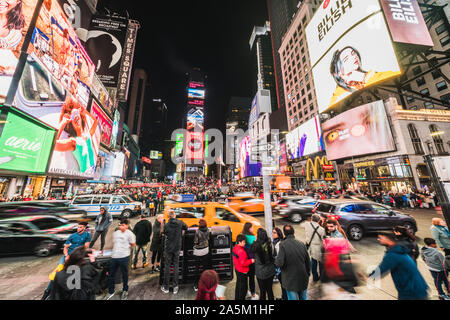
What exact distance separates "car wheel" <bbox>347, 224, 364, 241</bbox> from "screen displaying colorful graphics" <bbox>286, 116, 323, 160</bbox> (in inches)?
1108

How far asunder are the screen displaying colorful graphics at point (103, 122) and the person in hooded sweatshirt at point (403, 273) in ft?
111

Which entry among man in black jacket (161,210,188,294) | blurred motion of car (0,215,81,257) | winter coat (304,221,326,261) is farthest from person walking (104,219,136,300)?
winter coat (304,221,326,261)

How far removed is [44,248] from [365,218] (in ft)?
43.1

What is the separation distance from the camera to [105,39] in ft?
76.3

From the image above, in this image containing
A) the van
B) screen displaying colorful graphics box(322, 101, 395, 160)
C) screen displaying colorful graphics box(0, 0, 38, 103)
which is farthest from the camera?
screen displaying colorful graphics box(322, 101, 395, 160)

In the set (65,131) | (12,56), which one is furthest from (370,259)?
(65,131)

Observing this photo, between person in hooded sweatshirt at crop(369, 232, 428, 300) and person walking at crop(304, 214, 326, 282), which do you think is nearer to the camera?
person in hooded sweatshirt at crop(369, 232, 428, 300)

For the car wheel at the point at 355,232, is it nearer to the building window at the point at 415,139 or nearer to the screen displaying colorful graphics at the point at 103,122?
the building window at the point at 415,139

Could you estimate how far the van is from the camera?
11625 mm

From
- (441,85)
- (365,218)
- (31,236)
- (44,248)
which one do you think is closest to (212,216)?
(44,248)

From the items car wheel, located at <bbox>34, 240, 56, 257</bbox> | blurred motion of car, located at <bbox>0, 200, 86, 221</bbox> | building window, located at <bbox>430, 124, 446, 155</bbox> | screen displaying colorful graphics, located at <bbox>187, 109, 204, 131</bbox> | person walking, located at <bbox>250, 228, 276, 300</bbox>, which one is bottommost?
car wheel, located at <bbox>34, 240, 56, 257</bbox>

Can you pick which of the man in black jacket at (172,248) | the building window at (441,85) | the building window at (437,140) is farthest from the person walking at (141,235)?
the building window at (441,85)

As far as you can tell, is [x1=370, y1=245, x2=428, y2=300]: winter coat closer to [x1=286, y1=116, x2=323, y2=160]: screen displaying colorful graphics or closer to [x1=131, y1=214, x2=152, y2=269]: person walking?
[x1=131, y1=214, x2=152, y2=269]: person walking

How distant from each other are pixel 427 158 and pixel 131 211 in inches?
639
